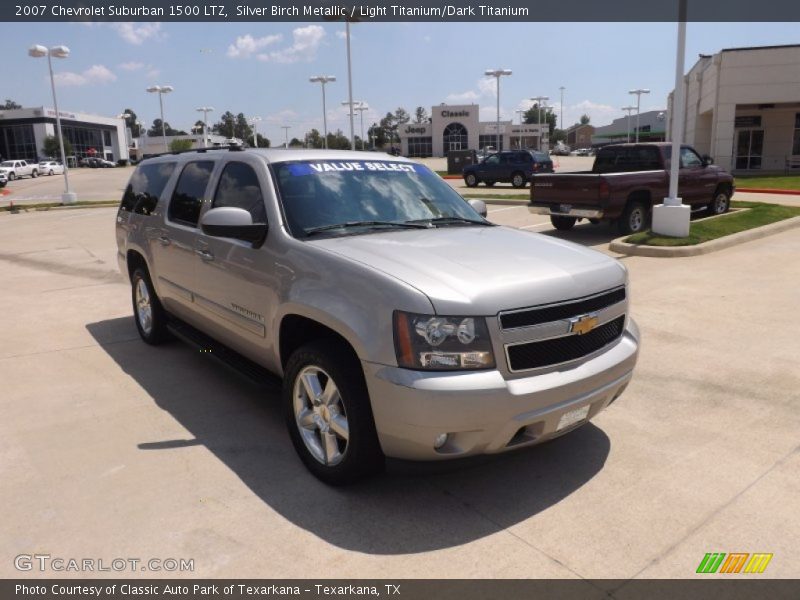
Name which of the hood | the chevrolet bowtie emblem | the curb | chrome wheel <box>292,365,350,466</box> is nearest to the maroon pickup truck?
the curb

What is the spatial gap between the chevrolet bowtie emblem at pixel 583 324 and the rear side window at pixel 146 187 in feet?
13.5

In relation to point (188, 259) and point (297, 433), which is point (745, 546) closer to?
point (297, 433)

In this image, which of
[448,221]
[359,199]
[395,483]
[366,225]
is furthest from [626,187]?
[395,483]

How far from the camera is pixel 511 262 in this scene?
3.49 metres

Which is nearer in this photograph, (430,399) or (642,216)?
(430,399)

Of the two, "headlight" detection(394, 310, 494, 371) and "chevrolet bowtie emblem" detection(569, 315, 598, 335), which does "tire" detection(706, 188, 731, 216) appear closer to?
"chevrolet bowtie emblem" detection(569, 315, 598, 335)

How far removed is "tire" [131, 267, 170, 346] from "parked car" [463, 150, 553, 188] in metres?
24.8

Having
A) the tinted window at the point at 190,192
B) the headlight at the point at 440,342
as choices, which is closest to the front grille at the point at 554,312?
the headlight at the point at 440,342

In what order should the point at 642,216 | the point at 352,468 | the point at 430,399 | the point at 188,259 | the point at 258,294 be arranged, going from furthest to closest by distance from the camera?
the point at 642,216 → the point at 188,259 → the point at 258,294 → the point at 352,468 → the point at 430,399

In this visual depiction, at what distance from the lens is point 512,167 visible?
29.7m

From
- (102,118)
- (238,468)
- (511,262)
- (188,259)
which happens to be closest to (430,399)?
(511,262)

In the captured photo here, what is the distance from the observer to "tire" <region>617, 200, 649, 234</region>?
42.1ft

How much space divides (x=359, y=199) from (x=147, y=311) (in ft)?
10.3

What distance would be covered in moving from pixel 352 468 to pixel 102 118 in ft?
396
